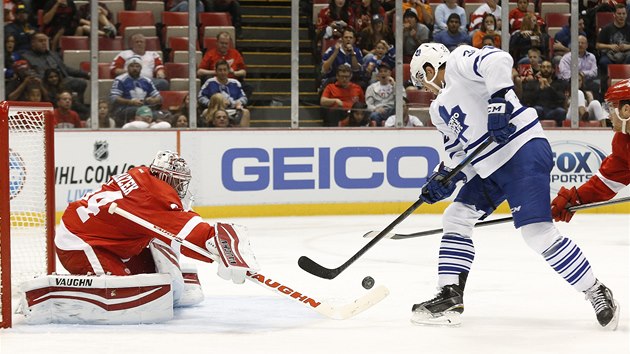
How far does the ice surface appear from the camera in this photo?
3623 millimetres

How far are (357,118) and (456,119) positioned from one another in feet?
14.8

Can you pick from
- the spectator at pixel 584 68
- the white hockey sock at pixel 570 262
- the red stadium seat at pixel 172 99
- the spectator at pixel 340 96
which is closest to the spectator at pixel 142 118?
the red stadium seat at pixel 172 99

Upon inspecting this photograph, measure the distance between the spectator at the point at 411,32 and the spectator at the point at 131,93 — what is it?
1998 millimetres

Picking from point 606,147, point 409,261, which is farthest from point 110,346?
point 606,147

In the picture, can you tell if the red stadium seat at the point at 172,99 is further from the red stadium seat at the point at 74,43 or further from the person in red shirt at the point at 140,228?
the person in red shirt at the point at 140,228

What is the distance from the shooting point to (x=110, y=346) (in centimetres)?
361

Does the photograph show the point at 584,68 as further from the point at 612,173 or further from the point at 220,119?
the point at 612,173

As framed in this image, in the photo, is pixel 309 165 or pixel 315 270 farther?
pixel 309 165

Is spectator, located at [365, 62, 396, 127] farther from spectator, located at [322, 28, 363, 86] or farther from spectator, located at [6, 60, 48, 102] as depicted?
spectator, located at [6, 60, 48, 102]

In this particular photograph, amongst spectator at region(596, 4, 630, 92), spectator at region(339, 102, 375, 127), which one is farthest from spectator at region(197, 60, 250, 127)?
spectator at region(596, 4, 630, 92)

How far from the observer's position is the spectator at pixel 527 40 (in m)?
8.78

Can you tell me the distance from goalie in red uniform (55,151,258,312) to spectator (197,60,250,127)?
4.06m

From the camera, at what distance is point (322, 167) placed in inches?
330

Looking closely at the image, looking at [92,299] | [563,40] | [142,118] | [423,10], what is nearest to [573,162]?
[563,40]
